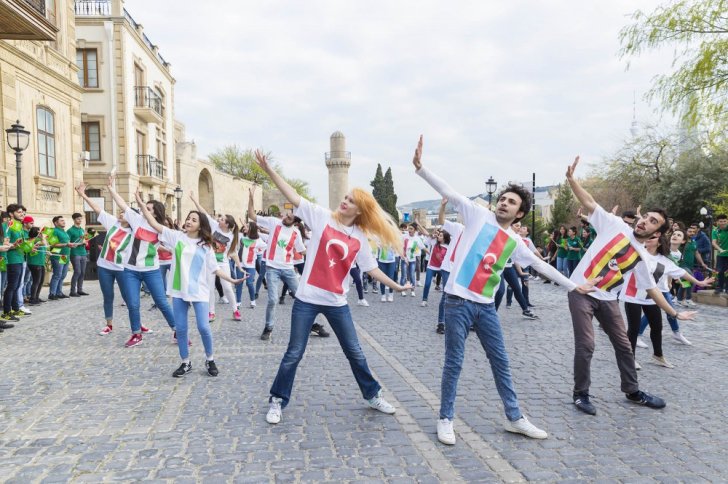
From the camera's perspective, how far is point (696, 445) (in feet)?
13.0

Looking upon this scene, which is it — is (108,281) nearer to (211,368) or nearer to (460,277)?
(211,368)

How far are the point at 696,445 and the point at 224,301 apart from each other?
32.6ft

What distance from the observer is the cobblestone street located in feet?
11.6

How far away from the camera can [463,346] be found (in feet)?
13.5

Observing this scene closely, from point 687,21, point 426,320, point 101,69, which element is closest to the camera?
point 426,320

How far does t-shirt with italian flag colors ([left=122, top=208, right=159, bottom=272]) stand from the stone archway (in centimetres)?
4110

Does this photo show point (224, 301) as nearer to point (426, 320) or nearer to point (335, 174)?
point (426, 320)

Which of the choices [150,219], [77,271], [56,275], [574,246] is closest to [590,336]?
[150,219]

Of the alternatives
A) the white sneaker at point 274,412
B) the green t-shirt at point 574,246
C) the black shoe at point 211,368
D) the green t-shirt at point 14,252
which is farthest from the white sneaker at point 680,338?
the green t-shirt at point 14,252

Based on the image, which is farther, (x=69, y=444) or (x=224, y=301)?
→ (x=224, y=301)

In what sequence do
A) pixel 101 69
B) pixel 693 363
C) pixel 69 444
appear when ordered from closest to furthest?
pixel 69 444, pixel 693 363, pixel 101 69

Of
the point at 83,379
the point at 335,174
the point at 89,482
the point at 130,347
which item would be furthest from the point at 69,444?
the point at 335,174

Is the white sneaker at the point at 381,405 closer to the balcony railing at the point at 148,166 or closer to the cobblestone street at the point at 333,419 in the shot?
the cobblestone street at the point at 333,419

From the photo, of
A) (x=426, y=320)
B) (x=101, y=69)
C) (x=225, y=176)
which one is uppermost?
(x=101, y=69)
